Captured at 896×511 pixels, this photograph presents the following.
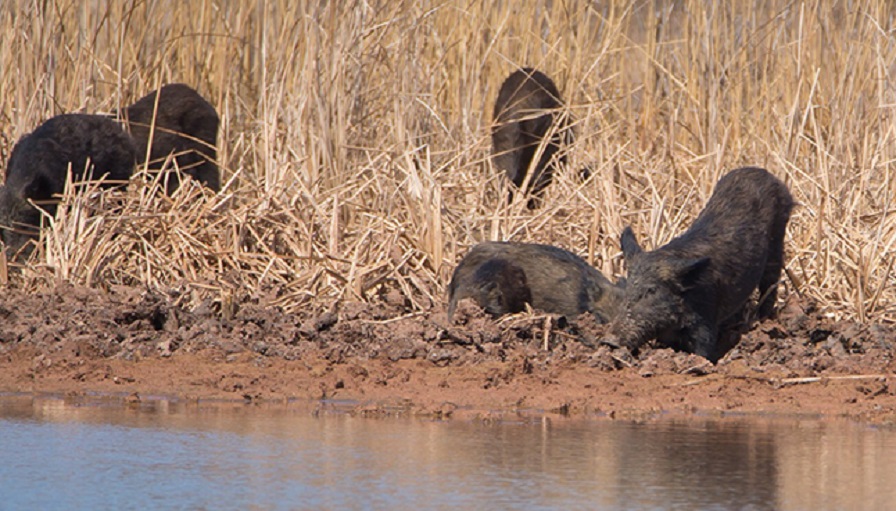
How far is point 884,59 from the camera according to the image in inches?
381

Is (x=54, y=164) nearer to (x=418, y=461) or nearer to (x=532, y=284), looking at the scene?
(x=532, y=284)

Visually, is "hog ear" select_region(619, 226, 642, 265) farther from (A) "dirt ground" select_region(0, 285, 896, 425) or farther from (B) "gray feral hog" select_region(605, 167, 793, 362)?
(A) "dirt ground" select_region(0, 285, 896, 425)

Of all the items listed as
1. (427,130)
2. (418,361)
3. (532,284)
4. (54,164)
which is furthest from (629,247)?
(54,164)

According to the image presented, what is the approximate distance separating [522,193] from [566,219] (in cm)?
37

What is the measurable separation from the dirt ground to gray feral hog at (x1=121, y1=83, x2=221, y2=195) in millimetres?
2127

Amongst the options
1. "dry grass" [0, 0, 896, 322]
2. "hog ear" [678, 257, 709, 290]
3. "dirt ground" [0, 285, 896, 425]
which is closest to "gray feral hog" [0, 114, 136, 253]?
"dry grass" [0, 0, 896, 322]

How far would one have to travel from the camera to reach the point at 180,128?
9.85 meters

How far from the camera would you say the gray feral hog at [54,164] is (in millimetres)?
8869

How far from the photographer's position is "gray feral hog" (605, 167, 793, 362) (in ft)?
23.3

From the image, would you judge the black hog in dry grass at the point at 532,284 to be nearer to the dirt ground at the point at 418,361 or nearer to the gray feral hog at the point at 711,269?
the dirt ground at the point at 418,361

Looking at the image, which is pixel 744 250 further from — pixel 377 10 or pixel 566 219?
pixel 377 10

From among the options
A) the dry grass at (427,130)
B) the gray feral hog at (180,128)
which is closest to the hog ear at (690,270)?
the dry grass at (427,130)

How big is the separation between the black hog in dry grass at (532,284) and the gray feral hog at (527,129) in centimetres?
204

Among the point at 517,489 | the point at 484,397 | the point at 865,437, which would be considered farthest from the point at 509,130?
the point at 517,489
